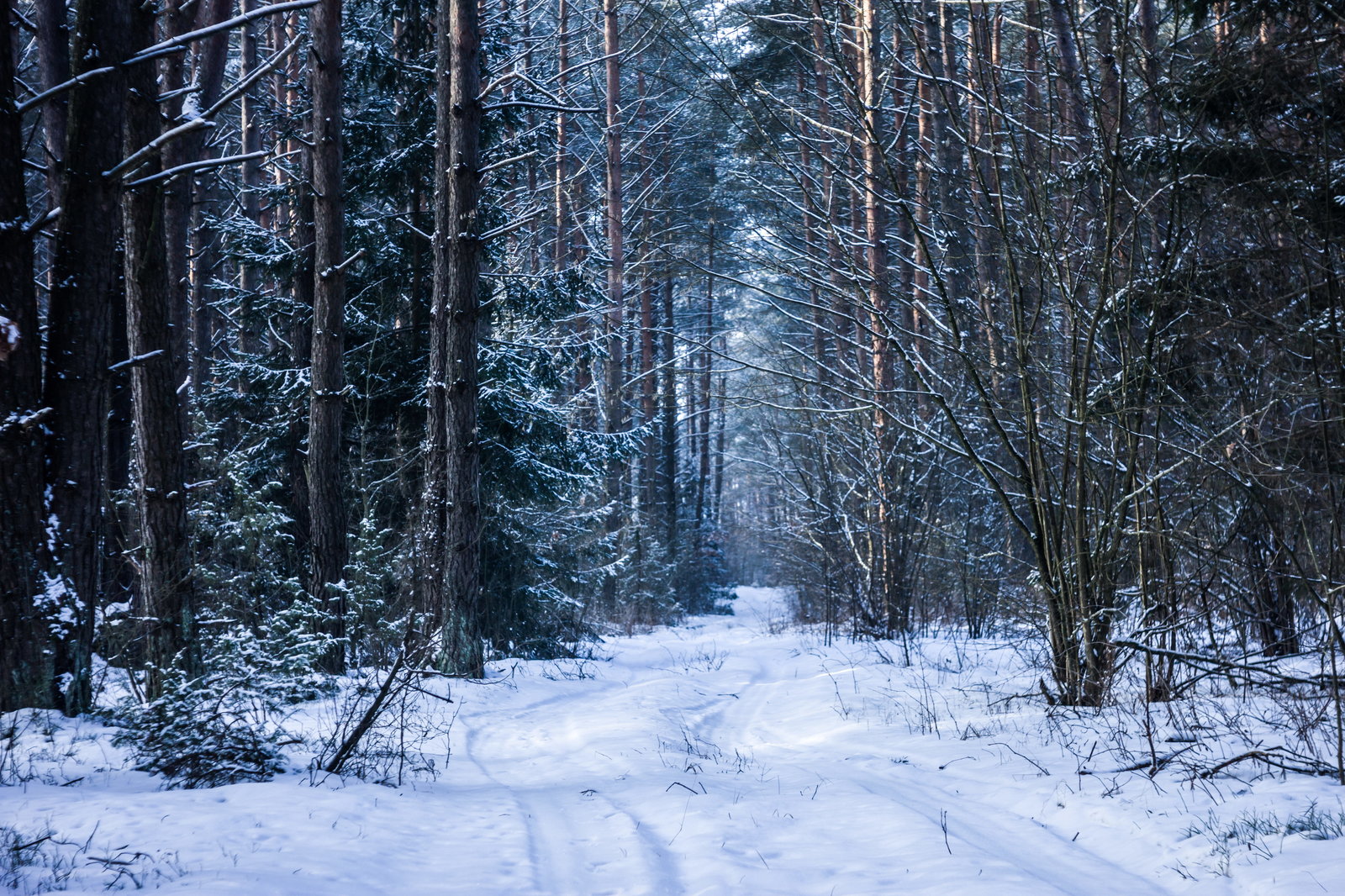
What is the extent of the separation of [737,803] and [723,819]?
1.24 feet

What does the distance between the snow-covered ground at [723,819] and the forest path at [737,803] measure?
2cm

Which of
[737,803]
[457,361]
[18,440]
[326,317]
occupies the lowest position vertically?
[737,803]

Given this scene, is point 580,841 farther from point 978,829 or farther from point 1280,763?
point 1280,763

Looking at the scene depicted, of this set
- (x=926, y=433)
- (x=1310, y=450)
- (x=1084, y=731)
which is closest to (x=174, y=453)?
(x=926, y=433)

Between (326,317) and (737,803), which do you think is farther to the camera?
(326,317)

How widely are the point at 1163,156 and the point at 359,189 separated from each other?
9.89 metres

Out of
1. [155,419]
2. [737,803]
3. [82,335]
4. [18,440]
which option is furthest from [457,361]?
[737,803]

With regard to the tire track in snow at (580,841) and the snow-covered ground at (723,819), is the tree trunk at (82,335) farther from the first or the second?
the tire track in snow at (580,841)

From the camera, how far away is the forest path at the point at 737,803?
3.59 m

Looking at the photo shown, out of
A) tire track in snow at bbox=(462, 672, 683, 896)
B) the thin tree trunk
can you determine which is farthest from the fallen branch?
the thin tree trunk

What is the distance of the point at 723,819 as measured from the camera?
443cm

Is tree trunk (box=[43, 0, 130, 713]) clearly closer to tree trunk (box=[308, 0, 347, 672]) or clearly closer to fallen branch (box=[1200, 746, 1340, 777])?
tree trunk (box=[308, 0, 347, 672])

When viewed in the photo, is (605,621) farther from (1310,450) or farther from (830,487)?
(1310,450)

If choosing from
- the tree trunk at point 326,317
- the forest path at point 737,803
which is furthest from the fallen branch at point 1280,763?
the tree trunk at point 326,317
